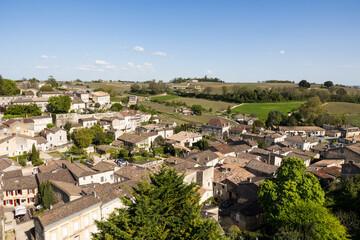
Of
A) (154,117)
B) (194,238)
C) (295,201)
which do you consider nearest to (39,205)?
(194,238)

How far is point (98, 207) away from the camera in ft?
73.9

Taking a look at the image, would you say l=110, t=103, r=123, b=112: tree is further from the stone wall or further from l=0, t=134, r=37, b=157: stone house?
l=0, t=134, r=37, b=157: stone house

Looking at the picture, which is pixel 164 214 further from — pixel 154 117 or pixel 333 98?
pixel 333 98

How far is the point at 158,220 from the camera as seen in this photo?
1289 centimetres

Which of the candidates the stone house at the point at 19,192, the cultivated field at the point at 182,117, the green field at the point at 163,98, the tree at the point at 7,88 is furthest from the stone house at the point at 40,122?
the green field at the point at 163,98

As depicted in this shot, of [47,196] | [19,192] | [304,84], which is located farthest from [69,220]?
[304,84]

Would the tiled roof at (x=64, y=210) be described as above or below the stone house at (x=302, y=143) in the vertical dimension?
above

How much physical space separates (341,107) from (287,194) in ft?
290

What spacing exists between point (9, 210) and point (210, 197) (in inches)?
877

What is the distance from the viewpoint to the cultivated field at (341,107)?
89438 mm

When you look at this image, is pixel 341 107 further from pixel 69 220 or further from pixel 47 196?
pixel 69 220

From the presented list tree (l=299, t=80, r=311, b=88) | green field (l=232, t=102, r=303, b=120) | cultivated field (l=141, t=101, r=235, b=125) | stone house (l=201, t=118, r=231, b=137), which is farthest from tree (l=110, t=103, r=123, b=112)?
tree (l=299, t=80, r=311, b=88)

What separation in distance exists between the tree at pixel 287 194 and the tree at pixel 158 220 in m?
10.1

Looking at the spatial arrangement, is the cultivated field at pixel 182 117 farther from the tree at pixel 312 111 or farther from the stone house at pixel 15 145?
the stone house at pixel 15 145
